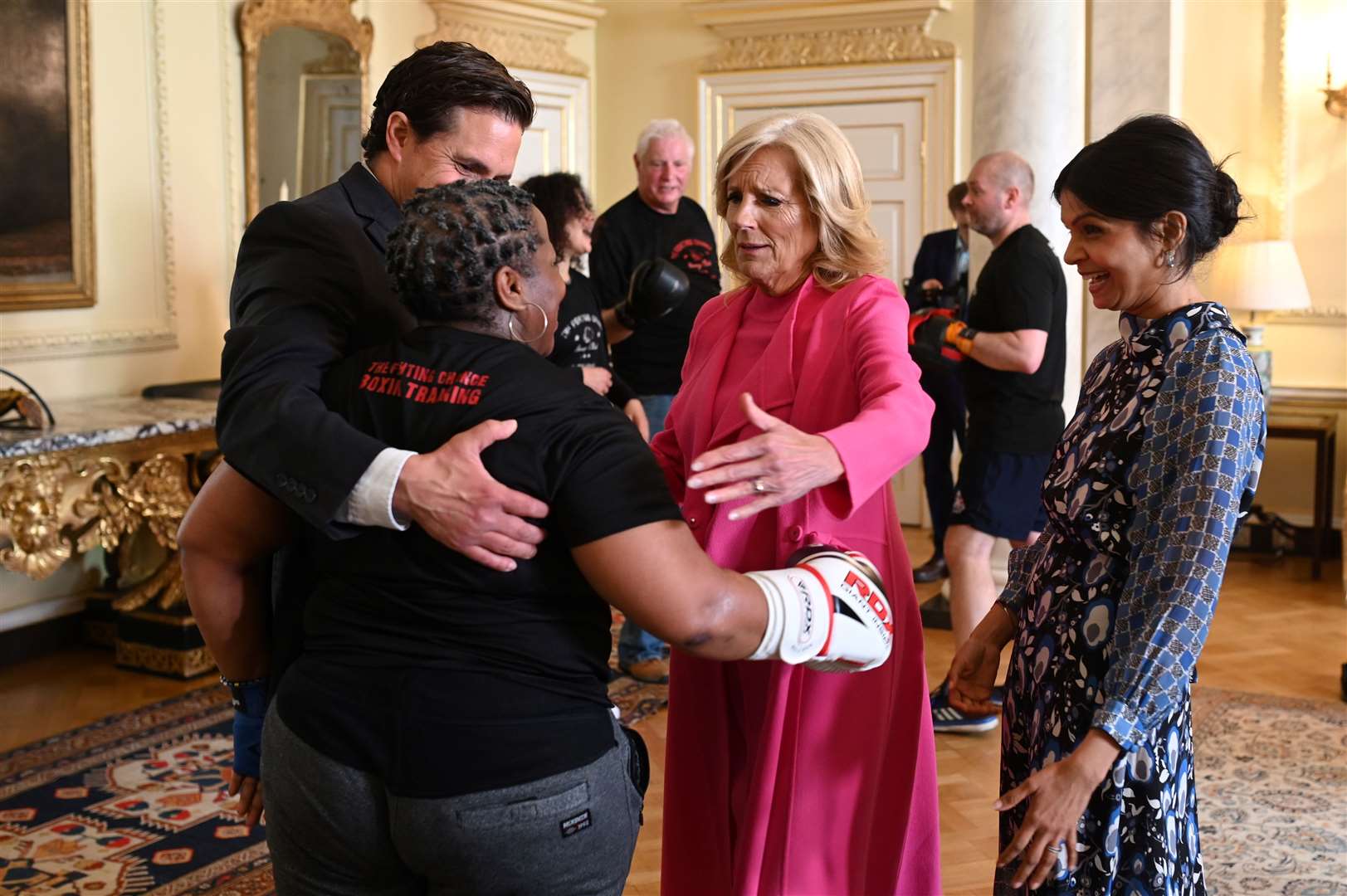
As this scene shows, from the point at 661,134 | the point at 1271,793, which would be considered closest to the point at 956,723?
the point at 1271,793

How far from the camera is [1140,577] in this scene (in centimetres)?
170

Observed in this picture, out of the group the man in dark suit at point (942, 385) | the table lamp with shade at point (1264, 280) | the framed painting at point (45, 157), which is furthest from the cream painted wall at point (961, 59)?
the framed painting at point (45, 157)

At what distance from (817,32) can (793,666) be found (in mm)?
6176

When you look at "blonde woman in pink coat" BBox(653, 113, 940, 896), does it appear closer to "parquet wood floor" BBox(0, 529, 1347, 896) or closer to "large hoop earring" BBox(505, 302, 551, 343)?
"large hoop earring" BBox(505, 302, 551, 343)

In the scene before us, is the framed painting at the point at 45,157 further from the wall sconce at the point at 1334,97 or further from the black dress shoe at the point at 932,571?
the wall sconce at the point at 1334,97

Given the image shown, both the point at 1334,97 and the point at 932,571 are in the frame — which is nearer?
the point at 932,571

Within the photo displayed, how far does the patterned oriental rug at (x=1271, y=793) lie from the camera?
330cm

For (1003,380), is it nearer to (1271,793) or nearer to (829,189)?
(1271,793)

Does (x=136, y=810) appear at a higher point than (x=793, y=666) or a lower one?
lower

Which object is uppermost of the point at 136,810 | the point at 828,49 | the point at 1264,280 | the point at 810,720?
the point at 828,49

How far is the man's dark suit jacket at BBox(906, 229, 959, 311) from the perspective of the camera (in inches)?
240

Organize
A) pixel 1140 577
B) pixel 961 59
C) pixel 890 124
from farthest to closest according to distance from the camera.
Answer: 1. pixel 890 124
2. pixel 961 59
3. pixel 1140 577

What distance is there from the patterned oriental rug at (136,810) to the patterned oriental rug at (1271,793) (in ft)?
5.81

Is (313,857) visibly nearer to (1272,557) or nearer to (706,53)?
(1272,557)
